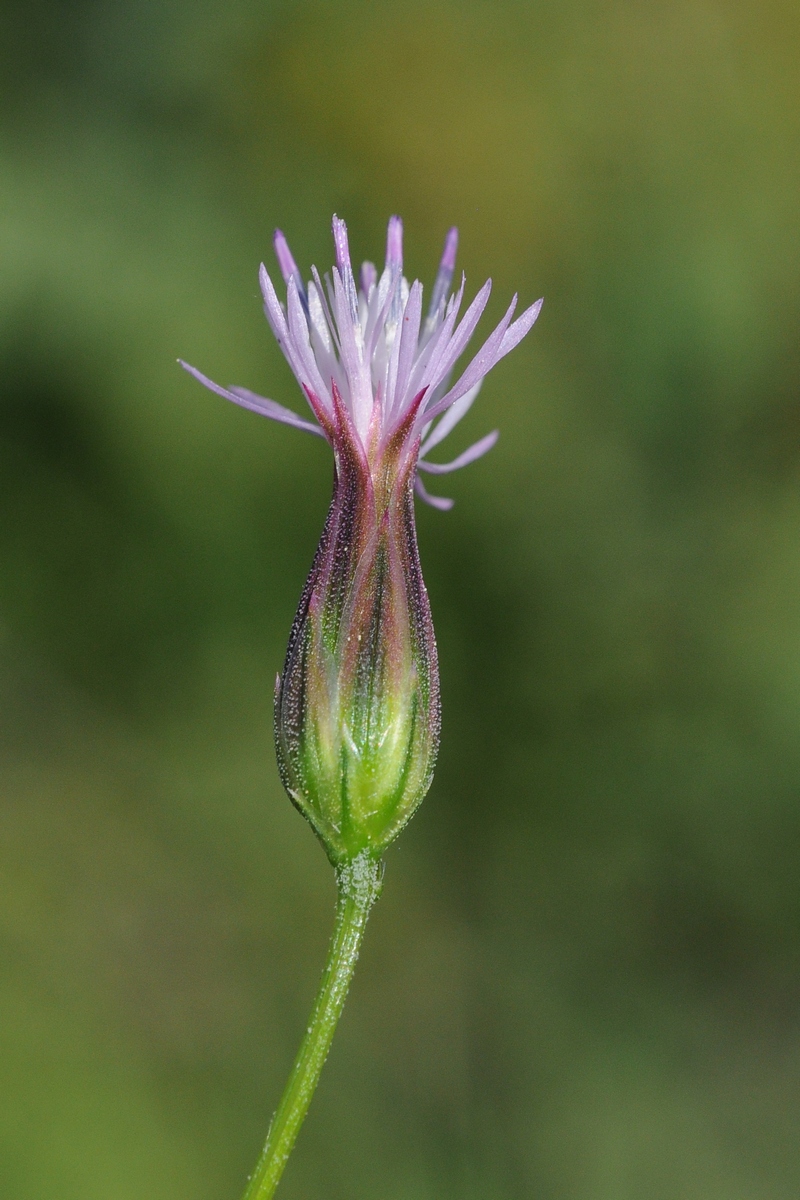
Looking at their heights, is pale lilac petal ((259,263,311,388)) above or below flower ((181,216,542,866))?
above

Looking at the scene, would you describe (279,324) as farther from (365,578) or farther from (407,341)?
(365,578)

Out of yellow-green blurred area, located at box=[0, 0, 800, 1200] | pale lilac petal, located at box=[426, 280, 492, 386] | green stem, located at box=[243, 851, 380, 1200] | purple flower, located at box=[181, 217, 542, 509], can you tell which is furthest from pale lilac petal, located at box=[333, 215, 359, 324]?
yellow-green blurred area, located at box=[0, 0, 800, 1200]

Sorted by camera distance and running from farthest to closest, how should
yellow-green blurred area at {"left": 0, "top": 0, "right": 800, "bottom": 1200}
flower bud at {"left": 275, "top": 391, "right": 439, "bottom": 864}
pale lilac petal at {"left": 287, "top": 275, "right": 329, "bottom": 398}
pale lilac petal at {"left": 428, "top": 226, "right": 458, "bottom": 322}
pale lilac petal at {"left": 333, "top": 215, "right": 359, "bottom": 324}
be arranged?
1. yellow-green blurred area at {"left": 0, "top": 0, "right": 800, "bottom": 1200}
2. pale lilac petal at {"left": 428, "top": 226, "right": 458, "bottom": 322}
3. pale lilac petal at {"left": 333, "top": 215, "right": 359, "bottom": 324}
4. pale lilac petal at {"left": 287, "top": 275, "right": 329, "bottom": 398}
5. flower bud at {"left": 275, "top": 391, "right": 439, "bottom": 864}

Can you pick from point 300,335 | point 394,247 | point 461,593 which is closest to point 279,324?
point 300,335

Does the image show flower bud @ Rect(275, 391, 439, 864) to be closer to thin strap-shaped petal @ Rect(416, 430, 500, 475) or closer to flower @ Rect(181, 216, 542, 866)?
flower @ Rect(181, 216, 542, 866)

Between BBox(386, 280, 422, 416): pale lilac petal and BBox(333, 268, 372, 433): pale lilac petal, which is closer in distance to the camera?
BBox(386, 280, 422, 416): pale lilac petal

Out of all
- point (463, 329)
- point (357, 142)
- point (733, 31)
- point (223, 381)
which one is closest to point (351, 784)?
point (463, 329)
